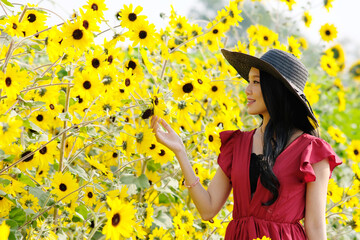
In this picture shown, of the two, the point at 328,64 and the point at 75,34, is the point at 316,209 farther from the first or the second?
the point at 328,64

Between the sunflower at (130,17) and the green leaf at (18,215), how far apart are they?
86cm

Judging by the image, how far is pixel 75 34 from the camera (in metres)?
2.02

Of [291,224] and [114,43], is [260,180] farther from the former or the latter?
[114,43]

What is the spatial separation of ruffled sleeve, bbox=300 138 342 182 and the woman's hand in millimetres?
494

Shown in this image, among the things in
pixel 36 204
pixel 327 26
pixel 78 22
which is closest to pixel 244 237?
pixel 36 204

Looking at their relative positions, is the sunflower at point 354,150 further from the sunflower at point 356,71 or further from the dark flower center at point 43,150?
the sunflower at point 356,71

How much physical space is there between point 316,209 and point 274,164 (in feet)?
0.75

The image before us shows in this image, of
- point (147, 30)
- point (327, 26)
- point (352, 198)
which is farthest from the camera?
point (327, 26)

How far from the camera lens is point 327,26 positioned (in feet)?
13.8

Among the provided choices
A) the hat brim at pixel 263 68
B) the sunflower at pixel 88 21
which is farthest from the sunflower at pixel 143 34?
the hat brim at pixel 263 68

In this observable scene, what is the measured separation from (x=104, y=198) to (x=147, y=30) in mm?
741

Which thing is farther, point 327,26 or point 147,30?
point 327,26

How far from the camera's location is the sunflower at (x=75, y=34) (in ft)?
6.60

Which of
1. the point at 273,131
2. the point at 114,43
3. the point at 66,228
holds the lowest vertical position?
the point at 66,228
